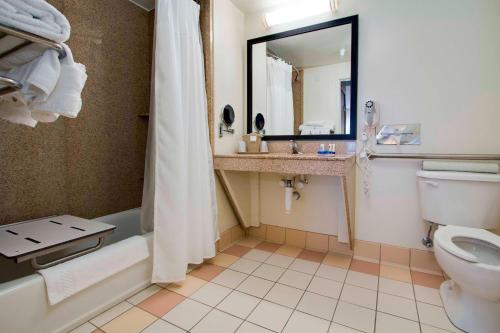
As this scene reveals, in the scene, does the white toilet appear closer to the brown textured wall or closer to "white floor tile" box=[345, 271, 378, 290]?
"white floor tile" box=[345, 271, 378, 290]

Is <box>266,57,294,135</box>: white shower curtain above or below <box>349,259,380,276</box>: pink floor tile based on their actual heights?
above

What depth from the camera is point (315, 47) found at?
80.6 inches

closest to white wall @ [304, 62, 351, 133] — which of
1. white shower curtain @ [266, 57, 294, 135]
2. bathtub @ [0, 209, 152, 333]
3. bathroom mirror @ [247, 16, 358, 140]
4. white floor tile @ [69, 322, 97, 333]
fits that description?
bathroom mirror @ [247, 16, 358, 140]

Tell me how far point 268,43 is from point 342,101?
84cm

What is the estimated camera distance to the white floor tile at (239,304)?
137cm

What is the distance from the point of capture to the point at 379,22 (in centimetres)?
182

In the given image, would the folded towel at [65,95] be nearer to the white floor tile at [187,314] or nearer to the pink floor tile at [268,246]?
the white floor tile at [187,314]

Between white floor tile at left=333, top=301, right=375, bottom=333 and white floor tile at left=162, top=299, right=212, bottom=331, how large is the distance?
70 centimetres

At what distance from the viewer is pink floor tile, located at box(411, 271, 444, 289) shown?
1.62 metres

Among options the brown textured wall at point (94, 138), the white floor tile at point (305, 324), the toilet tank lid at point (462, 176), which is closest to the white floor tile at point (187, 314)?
the white floor tile at point (305, 324)

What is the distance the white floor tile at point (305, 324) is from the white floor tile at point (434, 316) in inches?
20.0

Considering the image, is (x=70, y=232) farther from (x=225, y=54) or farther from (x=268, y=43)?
(x=268, y=43)

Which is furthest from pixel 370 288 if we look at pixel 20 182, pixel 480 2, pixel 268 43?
pixel 20 182

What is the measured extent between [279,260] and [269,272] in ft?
0.67
